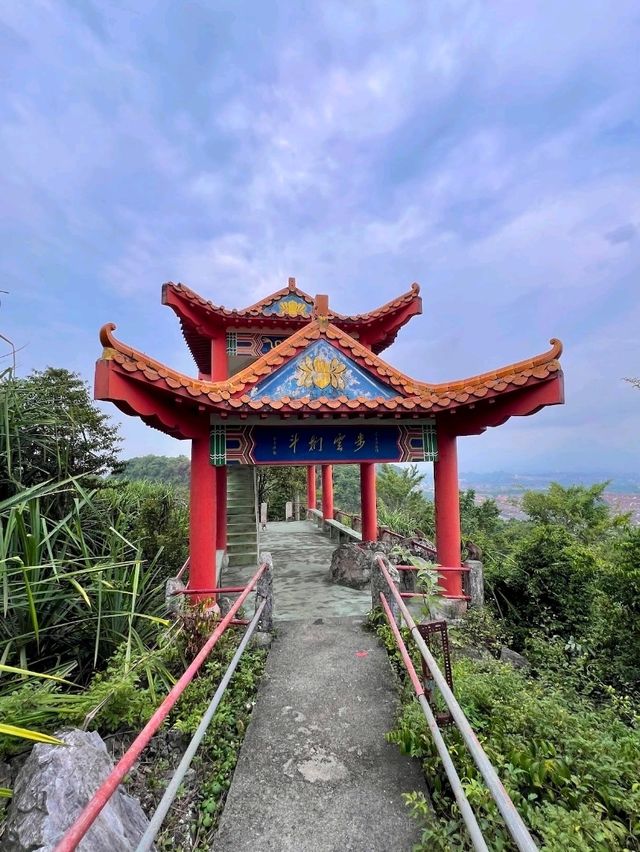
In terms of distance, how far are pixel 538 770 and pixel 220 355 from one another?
779cm

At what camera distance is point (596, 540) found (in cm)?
1536

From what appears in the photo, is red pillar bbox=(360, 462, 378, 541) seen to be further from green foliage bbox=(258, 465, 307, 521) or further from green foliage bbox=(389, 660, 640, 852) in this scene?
green foliage bbox=(258, 465, 307, 521)

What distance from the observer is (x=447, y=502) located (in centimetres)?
637

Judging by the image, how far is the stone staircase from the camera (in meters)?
9.64

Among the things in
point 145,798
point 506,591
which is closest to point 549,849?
point 145,798

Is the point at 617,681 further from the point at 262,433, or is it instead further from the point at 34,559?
the point at 34,559

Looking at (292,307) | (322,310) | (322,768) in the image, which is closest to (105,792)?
(322,768)

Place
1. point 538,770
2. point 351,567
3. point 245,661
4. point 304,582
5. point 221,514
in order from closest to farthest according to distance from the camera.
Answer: point 538,770
point 245,661
point 351,567
point 304,582
point 221,514

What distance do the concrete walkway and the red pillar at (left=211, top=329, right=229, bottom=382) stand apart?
405 centimetres

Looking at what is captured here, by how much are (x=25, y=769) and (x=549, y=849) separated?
8.86ft

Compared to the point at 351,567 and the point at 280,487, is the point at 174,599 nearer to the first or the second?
the point at 351,567

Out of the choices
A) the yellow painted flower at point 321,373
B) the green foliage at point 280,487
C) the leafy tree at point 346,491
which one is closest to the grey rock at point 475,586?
the yellow painted flower at point 321,373

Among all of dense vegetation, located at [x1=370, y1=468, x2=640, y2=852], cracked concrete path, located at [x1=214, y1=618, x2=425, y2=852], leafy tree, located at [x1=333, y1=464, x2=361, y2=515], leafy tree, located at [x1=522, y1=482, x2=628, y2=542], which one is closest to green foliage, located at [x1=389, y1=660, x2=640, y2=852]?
dense vegetation, located at [x1=370, y1=468, x2=640, y2=852]

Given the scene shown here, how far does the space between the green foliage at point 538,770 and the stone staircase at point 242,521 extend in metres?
6.20
